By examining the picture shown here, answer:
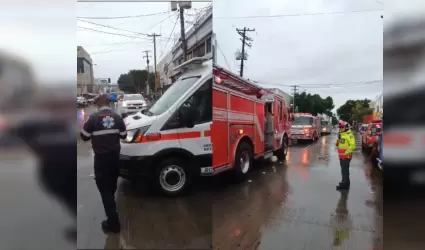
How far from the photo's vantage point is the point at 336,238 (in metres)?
2.47

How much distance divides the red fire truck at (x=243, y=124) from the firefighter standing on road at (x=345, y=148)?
1.56 feet

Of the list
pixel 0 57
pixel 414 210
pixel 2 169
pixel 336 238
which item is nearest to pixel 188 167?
pixel 2 169

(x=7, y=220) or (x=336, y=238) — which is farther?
(x=336, y=238)

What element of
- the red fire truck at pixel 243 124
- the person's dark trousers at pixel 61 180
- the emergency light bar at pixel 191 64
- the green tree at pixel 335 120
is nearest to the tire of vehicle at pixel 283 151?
the red fire truck at pixel 243 124

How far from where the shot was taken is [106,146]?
5.28 ft

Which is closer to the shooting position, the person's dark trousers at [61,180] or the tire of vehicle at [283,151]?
the person's dark trousers at [61,180]

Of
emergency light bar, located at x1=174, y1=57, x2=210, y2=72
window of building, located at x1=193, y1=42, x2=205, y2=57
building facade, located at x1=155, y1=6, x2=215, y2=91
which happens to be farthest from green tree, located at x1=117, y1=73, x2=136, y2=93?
window of building, located at x1=193, y1=42, x2=205, y2=57

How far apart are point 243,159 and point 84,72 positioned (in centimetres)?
154

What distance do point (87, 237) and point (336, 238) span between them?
75.6 inches

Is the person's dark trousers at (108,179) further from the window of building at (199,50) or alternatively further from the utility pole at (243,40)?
the utility pole at (243,40)

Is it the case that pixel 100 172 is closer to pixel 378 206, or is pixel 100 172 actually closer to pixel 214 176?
pixel 214 176

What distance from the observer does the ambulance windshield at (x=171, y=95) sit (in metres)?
1.64

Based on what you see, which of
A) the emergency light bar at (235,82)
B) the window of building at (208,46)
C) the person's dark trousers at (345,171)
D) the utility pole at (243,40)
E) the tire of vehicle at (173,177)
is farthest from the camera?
the person's dark trousers at (345,171)

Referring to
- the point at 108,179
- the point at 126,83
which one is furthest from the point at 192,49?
the point at 108,179
